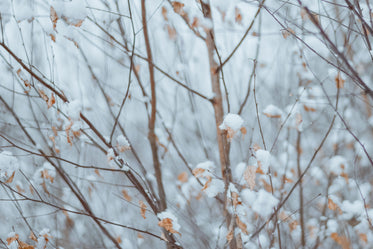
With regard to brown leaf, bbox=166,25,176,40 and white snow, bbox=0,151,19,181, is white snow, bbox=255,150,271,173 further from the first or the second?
brown leaf, bbox=166,25,176,40

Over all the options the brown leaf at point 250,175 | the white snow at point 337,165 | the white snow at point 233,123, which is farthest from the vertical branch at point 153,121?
the white snow at point 337,165

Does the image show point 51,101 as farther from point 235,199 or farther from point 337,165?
point 337,165

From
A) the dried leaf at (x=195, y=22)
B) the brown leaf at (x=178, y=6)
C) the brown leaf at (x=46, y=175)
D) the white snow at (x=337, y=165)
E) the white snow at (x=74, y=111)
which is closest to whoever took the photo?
the white snow at (x=74, y=111)

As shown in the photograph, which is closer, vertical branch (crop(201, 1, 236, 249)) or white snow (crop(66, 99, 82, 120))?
white snow (crop(66, 99, 82, 120))

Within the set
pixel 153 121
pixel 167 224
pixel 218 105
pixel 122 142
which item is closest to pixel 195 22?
pixel 218 105

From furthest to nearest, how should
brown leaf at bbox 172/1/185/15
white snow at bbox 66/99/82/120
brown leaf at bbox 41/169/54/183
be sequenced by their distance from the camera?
1. brown leaf at bbox 41/169/54/183
2. brown leaf at bbox 172/1/185/15
3. white snow at bbox 66/99/82/120

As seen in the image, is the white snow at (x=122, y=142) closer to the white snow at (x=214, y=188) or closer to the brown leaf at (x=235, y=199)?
the white snow at (x=214, y=188)

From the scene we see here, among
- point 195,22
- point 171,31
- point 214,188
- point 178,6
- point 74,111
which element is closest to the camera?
point 74,111

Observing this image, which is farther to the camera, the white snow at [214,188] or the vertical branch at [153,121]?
Answer: the vertical branch at [153,121]

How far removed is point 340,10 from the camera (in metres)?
1.70

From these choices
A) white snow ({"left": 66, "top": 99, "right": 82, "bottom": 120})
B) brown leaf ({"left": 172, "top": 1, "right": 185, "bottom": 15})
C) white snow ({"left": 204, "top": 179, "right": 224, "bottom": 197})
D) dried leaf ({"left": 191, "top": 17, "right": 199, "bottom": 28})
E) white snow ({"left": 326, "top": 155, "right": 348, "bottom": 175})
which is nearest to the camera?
white snow ({"left": 66, "top": 99, "right": 82, "bottom": 120})

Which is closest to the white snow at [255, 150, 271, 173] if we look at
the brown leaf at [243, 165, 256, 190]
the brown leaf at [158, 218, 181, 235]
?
the brown leaf at [243, 165, 256, 190]

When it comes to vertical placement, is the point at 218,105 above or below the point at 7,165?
above

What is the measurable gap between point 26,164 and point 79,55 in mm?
822
